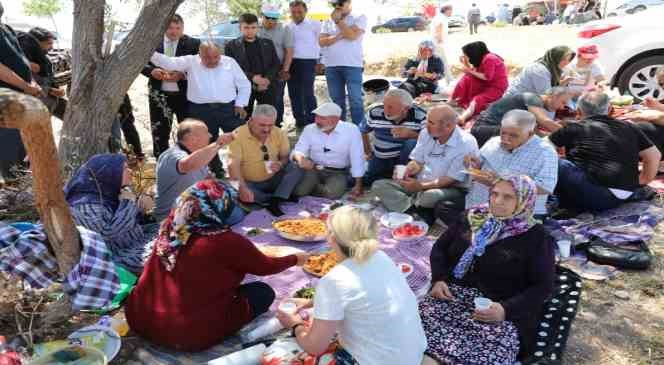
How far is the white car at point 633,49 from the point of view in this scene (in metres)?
7.07

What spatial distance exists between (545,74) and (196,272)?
5.27 metres

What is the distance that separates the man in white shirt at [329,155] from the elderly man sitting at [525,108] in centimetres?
139

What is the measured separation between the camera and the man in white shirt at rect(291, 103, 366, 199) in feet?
17.7

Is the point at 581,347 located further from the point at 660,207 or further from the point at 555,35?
the point at 555,35

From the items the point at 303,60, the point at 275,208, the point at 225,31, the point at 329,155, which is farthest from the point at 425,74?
the point at 225,31

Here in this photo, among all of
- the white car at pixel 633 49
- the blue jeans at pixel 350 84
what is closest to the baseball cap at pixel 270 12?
the blue jeans at pixel 350 84

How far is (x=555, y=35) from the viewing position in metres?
15.2

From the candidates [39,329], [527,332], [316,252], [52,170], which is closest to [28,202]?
[39,329]

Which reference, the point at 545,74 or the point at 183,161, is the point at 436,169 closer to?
the point at 183,161

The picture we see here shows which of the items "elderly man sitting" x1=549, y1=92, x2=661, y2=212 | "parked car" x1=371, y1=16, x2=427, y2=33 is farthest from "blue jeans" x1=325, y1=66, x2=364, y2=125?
"parked car" x1=371, y1=16, x2=427, y2=33

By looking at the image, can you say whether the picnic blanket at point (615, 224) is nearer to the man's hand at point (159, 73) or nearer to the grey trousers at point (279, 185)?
the grey trousers at point (279, 185)

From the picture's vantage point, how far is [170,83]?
6.18 meters

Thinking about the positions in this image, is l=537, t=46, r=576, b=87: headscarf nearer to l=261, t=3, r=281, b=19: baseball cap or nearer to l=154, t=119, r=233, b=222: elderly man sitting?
l=261, t=3, r=281, b=19: baseball cap

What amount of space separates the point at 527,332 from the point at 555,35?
47.8 ft
